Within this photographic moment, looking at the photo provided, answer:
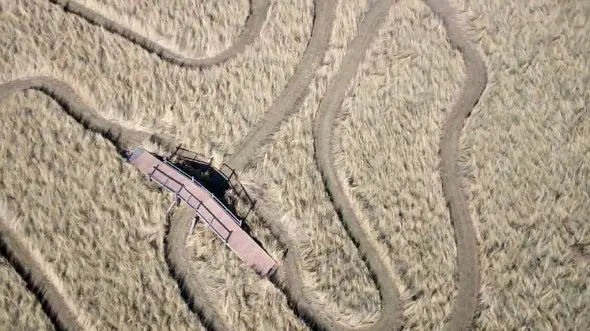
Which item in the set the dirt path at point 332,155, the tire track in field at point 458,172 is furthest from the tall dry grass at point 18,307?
the tire track in field at point 458,172

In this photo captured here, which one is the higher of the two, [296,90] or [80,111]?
[296,90]

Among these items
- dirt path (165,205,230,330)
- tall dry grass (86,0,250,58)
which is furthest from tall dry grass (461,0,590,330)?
tall dry grass (86,0,250,58)

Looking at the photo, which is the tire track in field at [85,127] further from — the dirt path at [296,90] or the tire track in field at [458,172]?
the tire track in field at [458,172]

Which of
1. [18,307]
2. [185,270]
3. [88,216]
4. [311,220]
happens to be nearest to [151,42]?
[88,216]

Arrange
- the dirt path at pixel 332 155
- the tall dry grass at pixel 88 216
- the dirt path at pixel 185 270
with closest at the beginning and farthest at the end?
the tall dry grass at pixel 88 216 → the dirt path at pixel 185 270 → the dirt path at pixel 332 155

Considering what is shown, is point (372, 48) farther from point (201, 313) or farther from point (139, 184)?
point (201, 313)

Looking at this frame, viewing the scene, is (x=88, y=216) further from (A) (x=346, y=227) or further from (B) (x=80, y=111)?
(A) (x=346, y=227)

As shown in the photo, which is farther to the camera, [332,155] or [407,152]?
[407,152]
